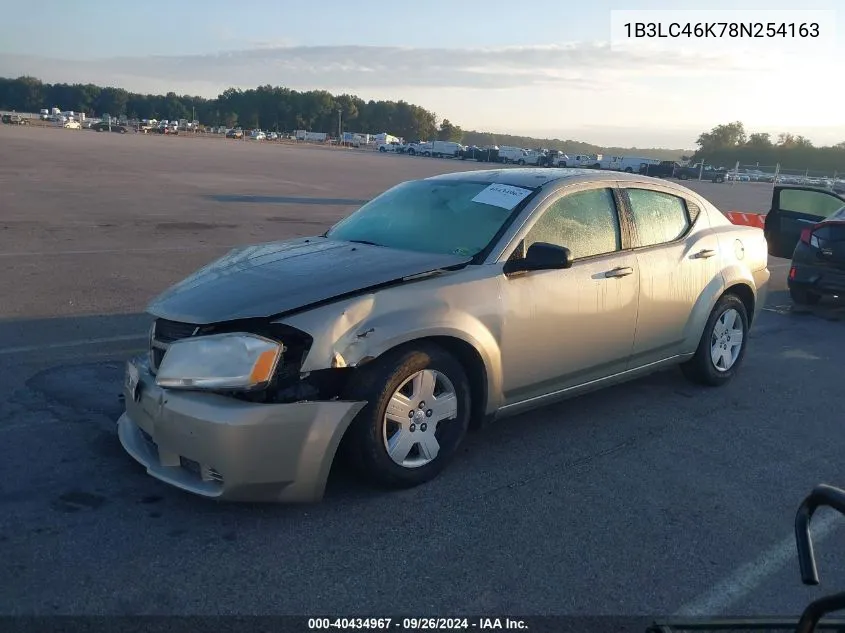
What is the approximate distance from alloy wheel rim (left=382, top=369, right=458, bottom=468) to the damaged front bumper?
286mm

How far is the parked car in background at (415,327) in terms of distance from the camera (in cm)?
371

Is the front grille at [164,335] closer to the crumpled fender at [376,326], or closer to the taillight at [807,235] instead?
the crumpled fender at [376,326]

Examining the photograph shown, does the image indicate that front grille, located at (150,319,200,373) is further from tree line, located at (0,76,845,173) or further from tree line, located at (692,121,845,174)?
tree line, located at (0,76,845,173)

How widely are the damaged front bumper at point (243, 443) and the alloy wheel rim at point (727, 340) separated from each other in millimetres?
3422

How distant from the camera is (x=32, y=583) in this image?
317cm

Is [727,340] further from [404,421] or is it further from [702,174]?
[702,174]

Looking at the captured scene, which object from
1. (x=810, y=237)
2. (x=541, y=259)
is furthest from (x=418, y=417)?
(x=810, y=237)

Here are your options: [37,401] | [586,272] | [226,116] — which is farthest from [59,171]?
[226,116]

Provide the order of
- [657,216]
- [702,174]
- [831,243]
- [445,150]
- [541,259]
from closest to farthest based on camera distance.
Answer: [541,259], [657,216], [831,243], [702,174], [445,150]

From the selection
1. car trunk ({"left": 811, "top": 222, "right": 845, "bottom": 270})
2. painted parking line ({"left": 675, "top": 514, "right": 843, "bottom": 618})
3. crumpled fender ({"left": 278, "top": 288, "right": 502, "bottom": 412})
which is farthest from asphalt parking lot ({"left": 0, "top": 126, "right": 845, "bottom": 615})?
car trunk ({"left": 811, "top": 222, "right": 845, "bottom": 270})

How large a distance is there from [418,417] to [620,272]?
1830 mm

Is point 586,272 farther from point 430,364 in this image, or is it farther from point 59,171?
point 59,171

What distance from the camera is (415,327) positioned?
4.03 m

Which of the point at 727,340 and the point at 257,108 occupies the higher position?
the point at 257,108
